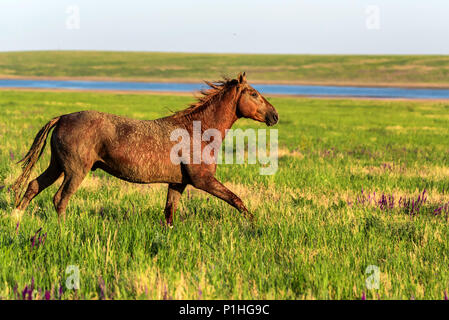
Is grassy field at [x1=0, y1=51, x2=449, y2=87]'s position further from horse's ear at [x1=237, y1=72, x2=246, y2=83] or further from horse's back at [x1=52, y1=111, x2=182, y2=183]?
horse's back at [x1=52, y1=111, x2=182, y2=183]

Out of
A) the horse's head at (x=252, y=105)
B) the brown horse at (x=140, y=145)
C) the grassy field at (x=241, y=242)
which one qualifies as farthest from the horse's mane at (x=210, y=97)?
the grassy field at (x=241, y=242)

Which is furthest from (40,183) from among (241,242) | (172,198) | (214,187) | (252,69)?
(252,69)

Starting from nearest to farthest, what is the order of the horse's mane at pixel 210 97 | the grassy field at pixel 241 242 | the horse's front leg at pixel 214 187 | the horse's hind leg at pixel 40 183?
the grassy field at pixel 241 242 < the horse's front leg at pixel 214 187 < the horse's hind leg at pixel 40 183 < the horse's mane at pixel 210 97

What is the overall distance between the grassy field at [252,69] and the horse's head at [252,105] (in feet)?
347

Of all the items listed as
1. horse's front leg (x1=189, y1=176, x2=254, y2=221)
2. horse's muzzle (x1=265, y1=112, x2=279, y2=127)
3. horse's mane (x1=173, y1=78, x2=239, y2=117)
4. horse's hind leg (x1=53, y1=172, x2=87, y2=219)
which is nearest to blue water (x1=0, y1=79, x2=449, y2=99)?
horse's muzzle (x1=265, y1=112, x2=279, y2=127)

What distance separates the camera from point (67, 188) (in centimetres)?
617

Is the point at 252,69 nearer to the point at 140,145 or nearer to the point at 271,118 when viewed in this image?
the point at 271,118

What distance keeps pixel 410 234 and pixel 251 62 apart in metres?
155

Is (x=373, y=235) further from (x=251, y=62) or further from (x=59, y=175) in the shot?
(x=251, y=62)

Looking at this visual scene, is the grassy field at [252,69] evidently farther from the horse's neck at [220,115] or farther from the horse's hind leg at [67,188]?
the horse's hind leg at [67,188]

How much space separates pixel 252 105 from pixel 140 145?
5.58 feet

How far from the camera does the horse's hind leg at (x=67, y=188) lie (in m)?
6.16

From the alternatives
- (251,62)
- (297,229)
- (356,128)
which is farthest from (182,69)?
(297,229)

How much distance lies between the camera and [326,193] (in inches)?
362
